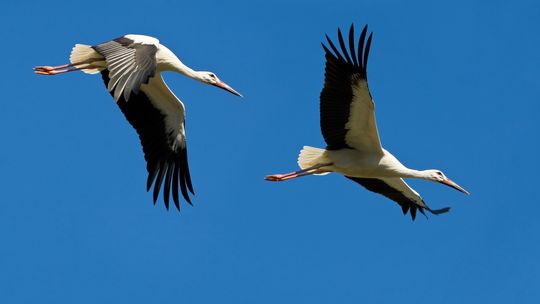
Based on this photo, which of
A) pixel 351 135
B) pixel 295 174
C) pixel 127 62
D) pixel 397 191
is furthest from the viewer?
pixel 397 191

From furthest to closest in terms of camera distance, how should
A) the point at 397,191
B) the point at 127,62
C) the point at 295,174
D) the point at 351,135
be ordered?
the point at 397,191 < the point at 295,174 < the point at 351,135 < the point at 127,62

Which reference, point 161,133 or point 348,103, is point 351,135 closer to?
point 348,103

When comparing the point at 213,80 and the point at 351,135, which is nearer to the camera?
the point at 351,135

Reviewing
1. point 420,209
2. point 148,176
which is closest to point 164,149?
point 148,176

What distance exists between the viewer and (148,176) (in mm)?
15039

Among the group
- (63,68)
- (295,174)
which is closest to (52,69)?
(63,68)

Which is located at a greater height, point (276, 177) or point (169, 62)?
point (169, 62)

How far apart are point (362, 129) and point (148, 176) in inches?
104

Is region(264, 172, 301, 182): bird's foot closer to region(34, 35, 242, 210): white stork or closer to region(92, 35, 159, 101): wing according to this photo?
region(34, 35, 242, 210): white stork

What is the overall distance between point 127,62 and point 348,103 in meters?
2.51

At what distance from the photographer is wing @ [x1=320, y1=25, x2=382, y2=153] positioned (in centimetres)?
1364

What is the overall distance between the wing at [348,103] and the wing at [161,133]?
6.01 ft

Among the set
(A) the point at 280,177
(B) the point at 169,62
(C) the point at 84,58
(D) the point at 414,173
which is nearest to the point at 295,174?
(A) the point at 280,177

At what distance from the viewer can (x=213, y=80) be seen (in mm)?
15375
